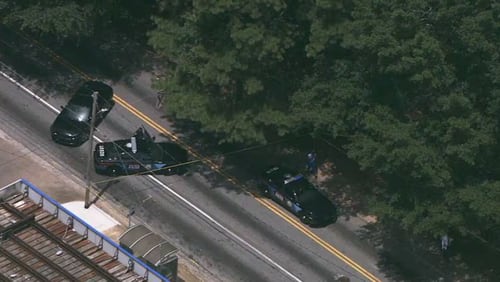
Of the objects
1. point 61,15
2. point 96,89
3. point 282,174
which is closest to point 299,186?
point 282,174

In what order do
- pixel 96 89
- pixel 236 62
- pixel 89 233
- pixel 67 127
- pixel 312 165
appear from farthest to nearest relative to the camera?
pixel 96 89 < pixel 312 165 < pixel 67 127 < pixel 236 62 < pixel 89 233

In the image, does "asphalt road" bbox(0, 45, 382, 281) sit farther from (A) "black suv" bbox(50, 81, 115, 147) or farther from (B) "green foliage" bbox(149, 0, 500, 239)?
(B) "green foliage" bbox(149, 0, 500, 239)

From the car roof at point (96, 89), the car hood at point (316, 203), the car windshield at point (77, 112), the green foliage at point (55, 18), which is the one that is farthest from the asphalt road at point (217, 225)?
the green foliage at point (55, 18)

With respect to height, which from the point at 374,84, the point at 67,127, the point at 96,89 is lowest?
the point at 67,127

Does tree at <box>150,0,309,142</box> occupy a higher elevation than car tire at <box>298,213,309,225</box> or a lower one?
higher

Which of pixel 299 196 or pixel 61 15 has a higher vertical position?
pixel 61 15

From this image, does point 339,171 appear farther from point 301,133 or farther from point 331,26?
point 331,26

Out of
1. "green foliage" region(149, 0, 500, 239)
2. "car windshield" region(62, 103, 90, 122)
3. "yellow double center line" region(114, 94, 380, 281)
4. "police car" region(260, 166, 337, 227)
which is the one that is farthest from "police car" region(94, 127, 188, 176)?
"police car" region(260, 166, 337, 227)

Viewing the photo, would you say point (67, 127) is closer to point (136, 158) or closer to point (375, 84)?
point (136, 158)

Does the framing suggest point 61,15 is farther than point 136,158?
Yes
